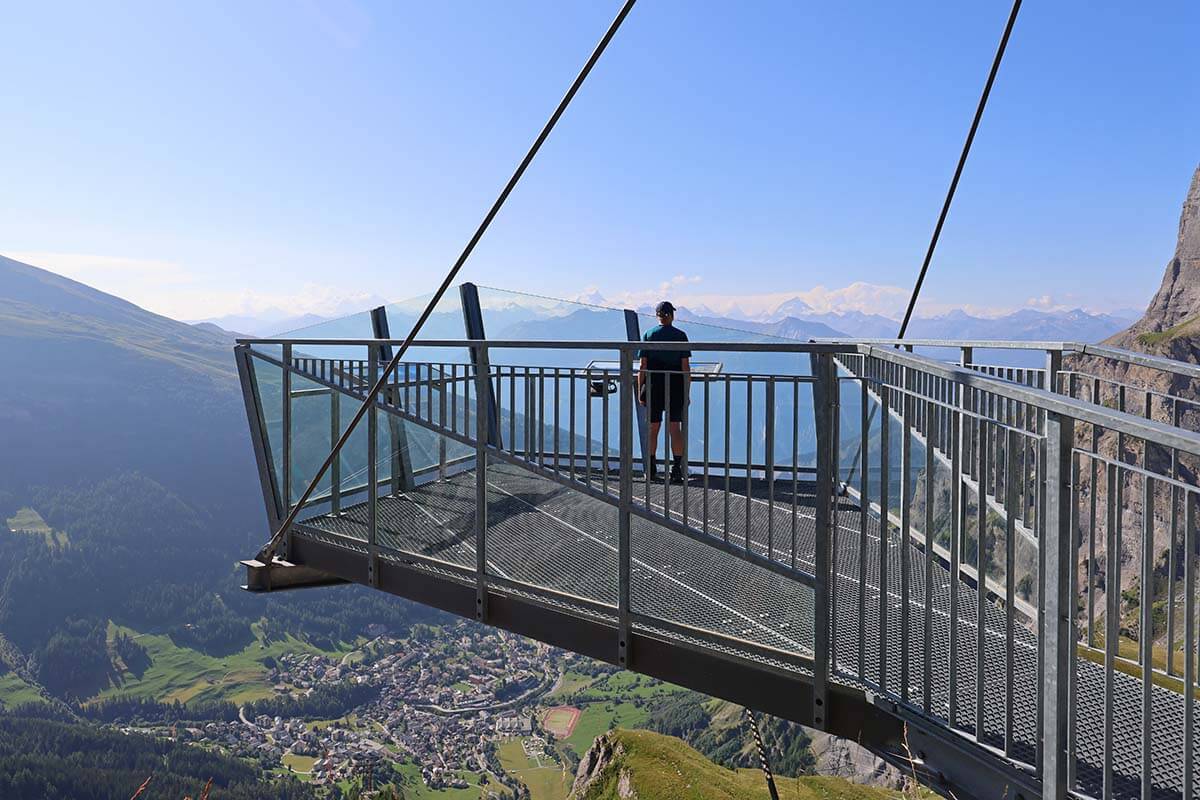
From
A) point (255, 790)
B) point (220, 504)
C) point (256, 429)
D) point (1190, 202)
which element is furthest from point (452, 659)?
point (256, 429)

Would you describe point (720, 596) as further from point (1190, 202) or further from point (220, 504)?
point (220, 504)

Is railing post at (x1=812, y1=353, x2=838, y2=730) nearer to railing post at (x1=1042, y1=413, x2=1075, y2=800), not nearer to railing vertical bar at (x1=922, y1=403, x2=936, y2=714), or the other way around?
railing vertical bar at (x1=922, y1=403, x2=936, y2=714)

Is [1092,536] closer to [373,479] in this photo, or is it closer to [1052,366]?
[1052,366]

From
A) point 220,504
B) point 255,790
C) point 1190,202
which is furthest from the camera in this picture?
point 220,504

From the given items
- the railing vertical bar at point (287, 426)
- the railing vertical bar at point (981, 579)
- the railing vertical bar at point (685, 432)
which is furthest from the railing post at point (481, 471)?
the railing vertical bar at point (981, 579)

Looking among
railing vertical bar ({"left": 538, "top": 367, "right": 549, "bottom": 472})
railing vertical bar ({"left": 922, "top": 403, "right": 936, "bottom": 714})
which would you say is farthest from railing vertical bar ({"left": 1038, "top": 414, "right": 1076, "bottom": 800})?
railing vertical bar ({"left": 538, "top": 367, "right": 549, "bottom": 472})

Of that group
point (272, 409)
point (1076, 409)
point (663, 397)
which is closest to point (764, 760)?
point (1076, 409)
